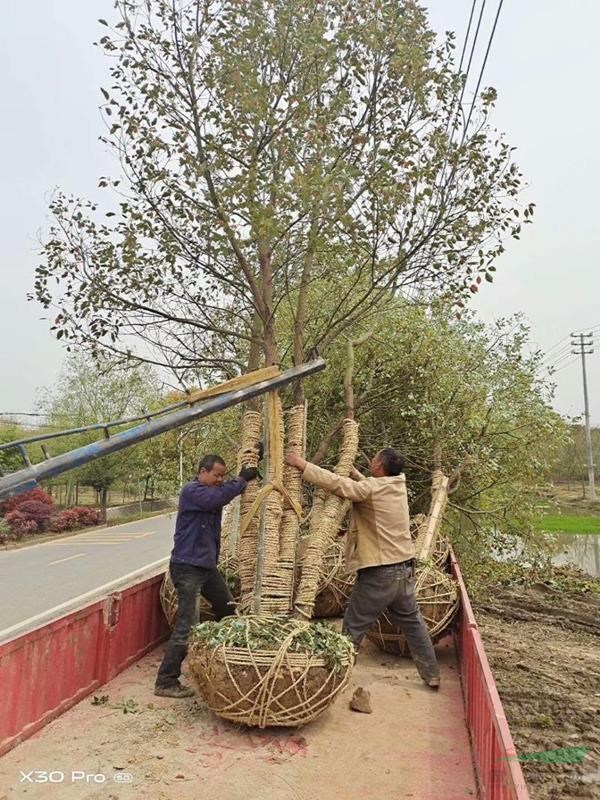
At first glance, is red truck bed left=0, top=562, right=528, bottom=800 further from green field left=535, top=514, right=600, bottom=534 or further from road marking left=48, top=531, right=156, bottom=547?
green field left=535, top=514, right=600, bottom=534

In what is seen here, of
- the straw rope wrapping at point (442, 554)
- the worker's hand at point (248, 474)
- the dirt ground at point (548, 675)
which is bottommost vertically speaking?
the dirt ground at point (548, 675)

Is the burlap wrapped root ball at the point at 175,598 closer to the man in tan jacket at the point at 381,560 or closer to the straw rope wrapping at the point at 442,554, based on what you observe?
the man in tan jacket at the point at 381,560

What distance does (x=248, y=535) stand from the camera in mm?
5680

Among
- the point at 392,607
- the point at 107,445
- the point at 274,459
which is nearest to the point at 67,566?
the point at 274,459

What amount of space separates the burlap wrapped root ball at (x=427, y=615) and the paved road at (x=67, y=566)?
19.3ft

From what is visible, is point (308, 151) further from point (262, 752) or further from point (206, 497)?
point (262, 752)

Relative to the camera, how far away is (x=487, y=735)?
3402 millimetres

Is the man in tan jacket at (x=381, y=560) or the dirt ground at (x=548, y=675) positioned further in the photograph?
the dirt ground at (x=548, y=675)

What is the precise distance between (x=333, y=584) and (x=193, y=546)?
2169mm

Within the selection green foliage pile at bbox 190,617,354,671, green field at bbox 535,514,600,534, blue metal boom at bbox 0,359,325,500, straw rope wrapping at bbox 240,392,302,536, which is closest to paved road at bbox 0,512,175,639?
straw rope wrapping at bbox 240,392,302,536

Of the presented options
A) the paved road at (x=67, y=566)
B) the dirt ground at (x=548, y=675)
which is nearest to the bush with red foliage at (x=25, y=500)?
the paved road at (x=67, y=566)

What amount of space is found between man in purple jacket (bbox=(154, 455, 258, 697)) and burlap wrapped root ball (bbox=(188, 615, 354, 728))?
59cm

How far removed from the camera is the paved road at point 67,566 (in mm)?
11952

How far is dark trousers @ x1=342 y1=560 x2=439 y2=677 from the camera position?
5.40 metres
